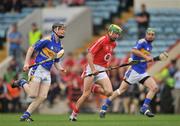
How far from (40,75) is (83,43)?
14857 millimetres

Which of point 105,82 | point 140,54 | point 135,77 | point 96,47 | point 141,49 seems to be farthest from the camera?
point 135,77

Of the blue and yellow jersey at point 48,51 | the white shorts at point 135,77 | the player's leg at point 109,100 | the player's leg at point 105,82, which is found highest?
the blue and yellow jersey at point 48,51

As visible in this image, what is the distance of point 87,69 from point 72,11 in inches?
547

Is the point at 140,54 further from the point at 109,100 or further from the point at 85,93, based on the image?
the point at 85,93

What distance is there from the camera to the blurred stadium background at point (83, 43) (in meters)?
28.4

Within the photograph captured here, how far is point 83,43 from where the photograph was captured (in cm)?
3391

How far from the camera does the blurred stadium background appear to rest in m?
28.4

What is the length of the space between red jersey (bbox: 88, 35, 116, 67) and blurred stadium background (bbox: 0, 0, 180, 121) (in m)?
7.55

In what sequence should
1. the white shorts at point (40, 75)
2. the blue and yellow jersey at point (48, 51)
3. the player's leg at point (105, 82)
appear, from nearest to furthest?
the white shorts at point (40, 75), the blue and yellow jersey at point (48, 51), the player's leg at point (105, 82)

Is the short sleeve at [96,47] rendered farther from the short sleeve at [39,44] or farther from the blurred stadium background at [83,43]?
the blurred stadium background at [83,43]

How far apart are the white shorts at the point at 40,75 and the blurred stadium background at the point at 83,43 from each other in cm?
898

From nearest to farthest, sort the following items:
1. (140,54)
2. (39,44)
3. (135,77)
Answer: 1. (39,44)
2. (140,54)
3. (135,77)

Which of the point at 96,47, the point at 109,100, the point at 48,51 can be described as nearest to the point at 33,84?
the point at 48,51

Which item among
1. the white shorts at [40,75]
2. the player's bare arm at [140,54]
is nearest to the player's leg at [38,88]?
the white shorts at [40,75]
